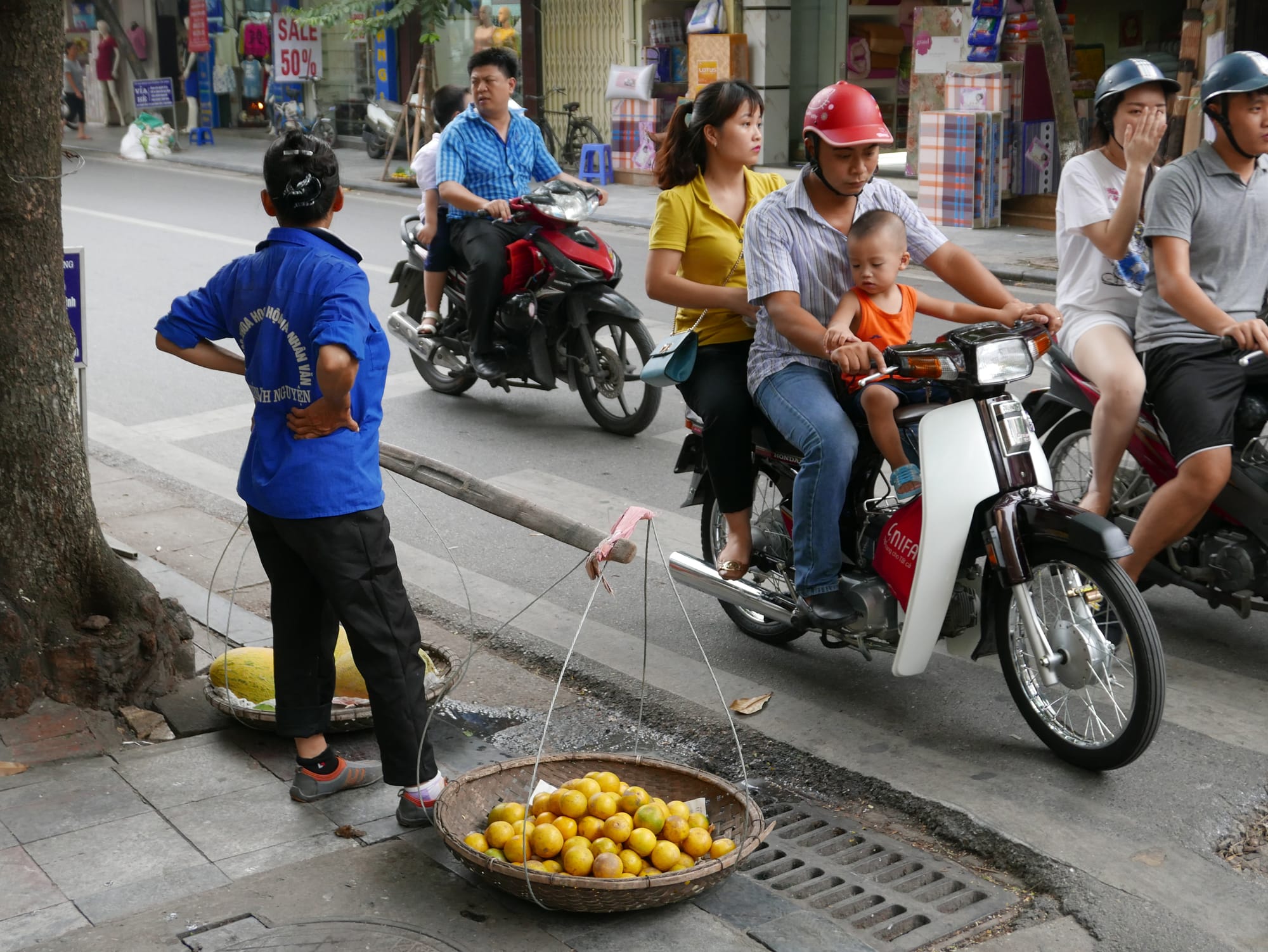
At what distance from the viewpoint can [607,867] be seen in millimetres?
3098

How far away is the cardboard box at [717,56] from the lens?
17859mm

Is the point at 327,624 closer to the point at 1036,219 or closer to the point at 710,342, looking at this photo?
the point at 710,342

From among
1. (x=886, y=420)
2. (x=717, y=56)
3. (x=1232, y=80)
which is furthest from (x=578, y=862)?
(x=717, y=56)

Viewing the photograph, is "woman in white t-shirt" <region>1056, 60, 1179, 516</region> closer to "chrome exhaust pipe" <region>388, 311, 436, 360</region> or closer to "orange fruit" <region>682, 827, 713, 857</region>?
"orange fruit" <region>682, 827, 713, 857</region>

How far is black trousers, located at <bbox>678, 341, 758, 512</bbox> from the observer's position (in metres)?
4.49

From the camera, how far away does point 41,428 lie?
4.17 meters

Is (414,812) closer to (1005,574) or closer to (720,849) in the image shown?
(720,849)

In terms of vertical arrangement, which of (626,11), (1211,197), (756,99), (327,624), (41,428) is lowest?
(327,624)

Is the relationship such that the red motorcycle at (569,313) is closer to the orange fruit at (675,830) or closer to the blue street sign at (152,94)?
the orange fruit at (675,830)

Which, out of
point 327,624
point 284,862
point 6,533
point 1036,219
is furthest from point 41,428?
point 1036,219

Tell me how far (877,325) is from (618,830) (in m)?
1.71

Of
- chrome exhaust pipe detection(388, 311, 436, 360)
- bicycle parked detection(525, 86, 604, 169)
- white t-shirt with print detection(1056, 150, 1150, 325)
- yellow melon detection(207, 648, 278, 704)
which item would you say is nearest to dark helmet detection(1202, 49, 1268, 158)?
white t-shirt with print detection(1056, 150, 1150, 325)

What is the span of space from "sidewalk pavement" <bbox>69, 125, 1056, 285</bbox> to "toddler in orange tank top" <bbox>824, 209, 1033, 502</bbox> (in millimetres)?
8096

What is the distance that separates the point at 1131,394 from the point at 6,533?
345 cm
